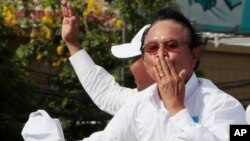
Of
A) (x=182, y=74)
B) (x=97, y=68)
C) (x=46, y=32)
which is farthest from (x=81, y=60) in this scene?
(x=46, y=32)

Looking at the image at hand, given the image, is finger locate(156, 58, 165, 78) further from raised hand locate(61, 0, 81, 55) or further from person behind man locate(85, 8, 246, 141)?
raised hand locate(61, 0, 81, 55)

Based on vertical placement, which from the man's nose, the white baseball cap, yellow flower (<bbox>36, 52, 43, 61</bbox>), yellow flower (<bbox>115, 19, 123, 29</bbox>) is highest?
the man's nose

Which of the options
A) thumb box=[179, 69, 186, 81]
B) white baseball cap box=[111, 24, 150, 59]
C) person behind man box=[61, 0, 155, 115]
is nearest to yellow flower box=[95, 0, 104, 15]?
person behind man box=[61, 0, 155, 115]

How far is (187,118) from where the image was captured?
92.2 inches

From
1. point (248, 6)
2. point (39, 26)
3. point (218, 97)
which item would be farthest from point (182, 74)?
point (248, 6)

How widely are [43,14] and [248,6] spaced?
335cm

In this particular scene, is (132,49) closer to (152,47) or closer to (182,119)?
(152,47)

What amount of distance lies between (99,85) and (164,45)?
1465mm

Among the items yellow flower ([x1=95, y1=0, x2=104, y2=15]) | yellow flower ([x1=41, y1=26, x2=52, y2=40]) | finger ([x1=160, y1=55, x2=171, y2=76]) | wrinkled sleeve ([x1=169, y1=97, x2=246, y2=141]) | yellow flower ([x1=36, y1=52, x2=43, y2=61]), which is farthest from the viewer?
yellow flower ([x1=36, y1=52, x2=43, y2=61])

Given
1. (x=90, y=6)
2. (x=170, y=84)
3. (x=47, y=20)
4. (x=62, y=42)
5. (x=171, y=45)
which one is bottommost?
(x=62, y=42)

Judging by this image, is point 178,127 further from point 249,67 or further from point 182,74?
point 249,67

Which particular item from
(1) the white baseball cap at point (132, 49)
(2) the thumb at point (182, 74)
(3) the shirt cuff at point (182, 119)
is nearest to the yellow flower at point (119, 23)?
(1) the white baseball cap at point (132, 49)

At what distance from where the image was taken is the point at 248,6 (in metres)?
10.4

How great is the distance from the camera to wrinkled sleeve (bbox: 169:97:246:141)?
7.60 ft
